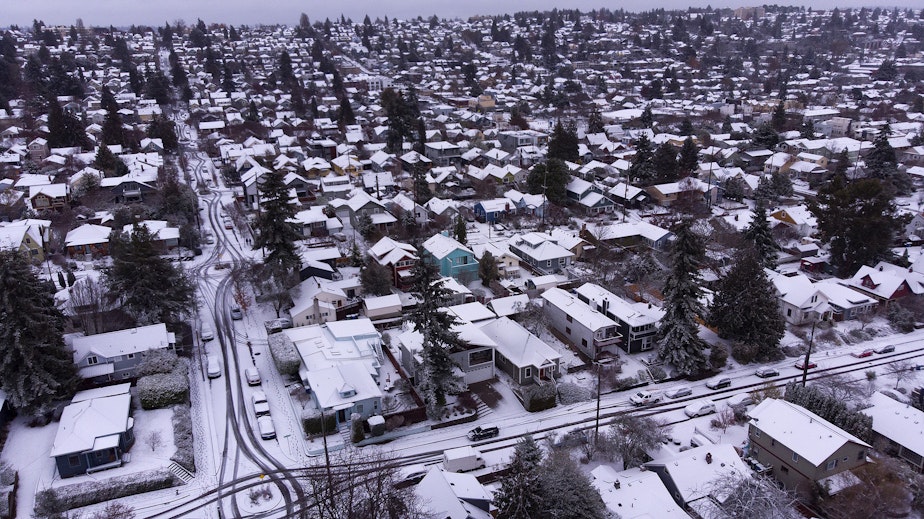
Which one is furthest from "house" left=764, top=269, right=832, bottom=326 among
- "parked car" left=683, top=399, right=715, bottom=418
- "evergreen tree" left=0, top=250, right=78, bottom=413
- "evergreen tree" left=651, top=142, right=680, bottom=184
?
"evergreen tree" left=0, top=250, right=78, bottom=413

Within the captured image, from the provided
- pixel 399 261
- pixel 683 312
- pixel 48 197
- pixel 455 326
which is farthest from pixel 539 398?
pixel 48 197

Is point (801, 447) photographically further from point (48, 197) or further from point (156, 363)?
point (48, 197)

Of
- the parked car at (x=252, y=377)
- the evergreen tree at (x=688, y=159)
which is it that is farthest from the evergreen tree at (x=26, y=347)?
the evergreen tree at (x=688, y=159)

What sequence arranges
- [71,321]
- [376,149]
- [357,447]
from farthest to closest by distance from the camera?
[376,149] → [71,321] → [357,447]

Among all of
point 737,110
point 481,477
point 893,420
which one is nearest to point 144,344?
point 481,477

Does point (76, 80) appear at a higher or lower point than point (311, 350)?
higher

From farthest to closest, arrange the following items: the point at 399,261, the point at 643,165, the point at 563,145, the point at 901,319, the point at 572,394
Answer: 1. the point at 563,145
2. the point at 643,165
3. the point at 399,261
4. the point at 901,319
5. the point at 572,394

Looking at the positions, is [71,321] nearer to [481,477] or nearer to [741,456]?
[481,477]
